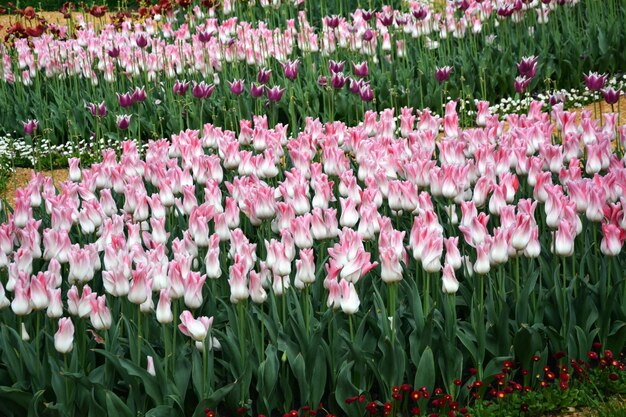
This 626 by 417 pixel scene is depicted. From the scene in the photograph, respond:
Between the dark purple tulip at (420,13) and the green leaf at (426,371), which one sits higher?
the dark purple tulip at (420,13)

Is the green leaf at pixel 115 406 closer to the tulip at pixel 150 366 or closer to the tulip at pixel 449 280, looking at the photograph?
the tulip at pixel 150 366

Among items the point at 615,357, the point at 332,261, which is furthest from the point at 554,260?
the point at 332,261

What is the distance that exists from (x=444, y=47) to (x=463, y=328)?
5977mm

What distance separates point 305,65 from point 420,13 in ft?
4.16

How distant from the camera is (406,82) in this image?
8688 mm

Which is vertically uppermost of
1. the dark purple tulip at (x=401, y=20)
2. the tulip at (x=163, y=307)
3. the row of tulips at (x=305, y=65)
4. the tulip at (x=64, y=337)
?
the dark purple tulip at (x=401, y=20)

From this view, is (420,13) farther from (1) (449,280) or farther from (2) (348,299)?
(2) (348,299)

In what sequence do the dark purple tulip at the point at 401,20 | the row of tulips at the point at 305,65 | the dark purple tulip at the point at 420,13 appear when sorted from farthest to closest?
the dark purple tulip at the point at 401,20, the dark purple tulip at the point at 420,13, the row of tulips at the point at 305,65

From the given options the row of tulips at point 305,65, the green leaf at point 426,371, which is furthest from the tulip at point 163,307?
the row of tulips at point 305,65

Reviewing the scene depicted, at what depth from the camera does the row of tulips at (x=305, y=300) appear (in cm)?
371

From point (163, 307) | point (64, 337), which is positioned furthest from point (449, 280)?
point (64, 337)

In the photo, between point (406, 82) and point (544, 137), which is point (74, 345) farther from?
point (406, 82)

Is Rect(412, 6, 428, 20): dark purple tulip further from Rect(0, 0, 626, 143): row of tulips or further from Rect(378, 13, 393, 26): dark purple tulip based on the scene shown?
Rect(378, 13, 393, 26): dark purple tulip

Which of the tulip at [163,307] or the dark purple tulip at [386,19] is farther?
the dark purple tulip at [386,19]
